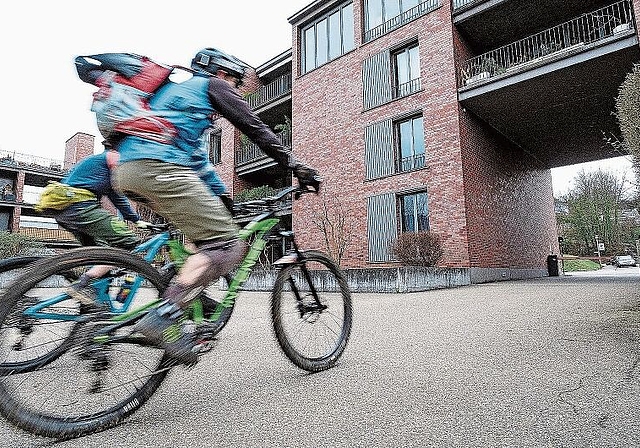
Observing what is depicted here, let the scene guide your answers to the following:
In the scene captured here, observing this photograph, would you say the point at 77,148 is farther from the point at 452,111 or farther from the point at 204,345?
the point at 204,345

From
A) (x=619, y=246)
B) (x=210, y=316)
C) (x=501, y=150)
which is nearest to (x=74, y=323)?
(x=210, y=316)

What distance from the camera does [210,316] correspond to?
1.93m

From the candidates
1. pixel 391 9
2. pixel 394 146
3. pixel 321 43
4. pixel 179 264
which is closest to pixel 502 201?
pixel 394 146

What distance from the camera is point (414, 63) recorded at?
14.5 meters

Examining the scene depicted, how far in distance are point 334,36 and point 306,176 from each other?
17.0m

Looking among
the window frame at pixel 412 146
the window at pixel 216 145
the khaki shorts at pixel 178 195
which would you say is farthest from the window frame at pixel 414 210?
the window at pixel 216 145

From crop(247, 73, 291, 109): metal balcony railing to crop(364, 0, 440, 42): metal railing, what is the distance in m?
5.33

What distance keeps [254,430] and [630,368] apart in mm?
2147

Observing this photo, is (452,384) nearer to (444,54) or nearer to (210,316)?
(210,316)

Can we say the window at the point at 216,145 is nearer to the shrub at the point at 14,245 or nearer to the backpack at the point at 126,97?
the shrub at the point at 14,245

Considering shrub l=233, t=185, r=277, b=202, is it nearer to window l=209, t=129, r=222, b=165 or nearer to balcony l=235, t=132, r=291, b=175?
balcony l=235, t=132, r=291, b=175

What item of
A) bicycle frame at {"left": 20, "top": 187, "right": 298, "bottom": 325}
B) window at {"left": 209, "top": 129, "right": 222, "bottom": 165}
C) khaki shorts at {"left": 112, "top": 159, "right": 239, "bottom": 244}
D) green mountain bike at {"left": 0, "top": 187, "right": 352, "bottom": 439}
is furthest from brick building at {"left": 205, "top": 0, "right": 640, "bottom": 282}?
green mountain bike at {"left": 0, "top": 187, "right": 352, "bottom": 439}

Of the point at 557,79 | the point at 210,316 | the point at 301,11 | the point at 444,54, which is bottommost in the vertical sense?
the point at 210,316

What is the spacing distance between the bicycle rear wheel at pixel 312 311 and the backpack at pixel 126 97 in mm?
1124
